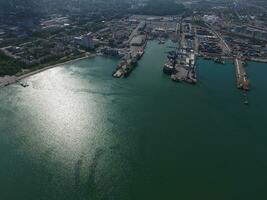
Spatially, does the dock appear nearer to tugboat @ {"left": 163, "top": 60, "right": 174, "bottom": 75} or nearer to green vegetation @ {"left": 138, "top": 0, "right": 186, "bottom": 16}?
tugboat @ {"left": 163, "top": 60, "right": 174, "bottom": 75}

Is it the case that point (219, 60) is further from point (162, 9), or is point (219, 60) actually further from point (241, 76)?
point (162, 9)

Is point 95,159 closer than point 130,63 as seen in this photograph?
Yes

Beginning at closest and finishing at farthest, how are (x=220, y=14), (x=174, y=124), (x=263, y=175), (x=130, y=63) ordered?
(x=263, y=175) → (x=174, y=124) → (x=130, y=63) → (x=220, y=14)

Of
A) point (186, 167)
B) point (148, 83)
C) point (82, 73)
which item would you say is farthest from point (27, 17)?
point (186, 167)

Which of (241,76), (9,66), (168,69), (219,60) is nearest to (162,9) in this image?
(219,60)

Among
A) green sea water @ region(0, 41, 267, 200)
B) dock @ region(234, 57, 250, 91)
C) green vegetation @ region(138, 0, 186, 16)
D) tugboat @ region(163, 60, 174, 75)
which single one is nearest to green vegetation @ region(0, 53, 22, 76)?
green sea water @ region(0, 41, 267, 200)

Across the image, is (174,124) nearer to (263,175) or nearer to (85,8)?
(263,175)
